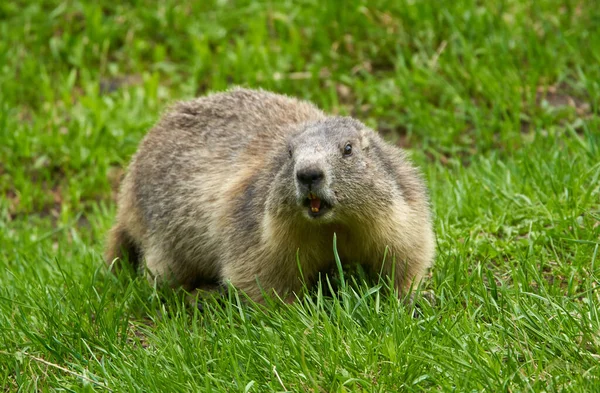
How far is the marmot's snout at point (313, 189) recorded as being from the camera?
4.43 metres

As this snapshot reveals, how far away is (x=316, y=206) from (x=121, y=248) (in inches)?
89.3

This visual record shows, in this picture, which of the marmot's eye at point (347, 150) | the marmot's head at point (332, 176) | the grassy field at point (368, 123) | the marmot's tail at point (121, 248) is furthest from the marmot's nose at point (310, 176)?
the marmot's tail at point (121, 248)

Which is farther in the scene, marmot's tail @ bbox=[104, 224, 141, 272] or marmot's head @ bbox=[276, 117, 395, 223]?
marmot's tail @ bbox=[104, 224, 141, 272]

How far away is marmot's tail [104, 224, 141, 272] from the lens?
631 centimetres

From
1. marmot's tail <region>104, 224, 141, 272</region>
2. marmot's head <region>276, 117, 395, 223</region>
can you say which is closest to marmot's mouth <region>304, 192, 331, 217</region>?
marmot's head <region>276, 117, 395, 223</region>

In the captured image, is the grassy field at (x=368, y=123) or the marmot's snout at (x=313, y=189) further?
the marmot's snout at (x=313, y=189)

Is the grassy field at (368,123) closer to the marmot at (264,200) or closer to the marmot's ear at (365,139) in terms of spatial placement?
the marmot at (264,200)

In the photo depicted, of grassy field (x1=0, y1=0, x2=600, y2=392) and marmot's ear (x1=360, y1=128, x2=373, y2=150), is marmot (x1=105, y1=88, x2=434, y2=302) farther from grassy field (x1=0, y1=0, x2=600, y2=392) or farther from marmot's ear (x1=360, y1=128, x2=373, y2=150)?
grassy field (x1=0, y1=0, x2=600, y2=392)

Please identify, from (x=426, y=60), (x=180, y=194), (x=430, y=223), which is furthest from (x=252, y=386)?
(x=426, y=60)

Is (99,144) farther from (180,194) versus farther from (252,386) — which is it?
(252,386)

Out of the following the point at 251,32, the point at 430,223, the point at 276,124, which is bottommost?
the point at 430,223

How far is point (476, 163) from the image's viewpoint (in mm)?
7004

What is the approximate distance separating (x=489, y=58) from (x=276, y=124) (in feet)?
9.73

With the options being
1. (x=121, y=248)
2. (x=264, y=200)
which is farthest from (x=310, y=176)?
(x=121, y=248)
